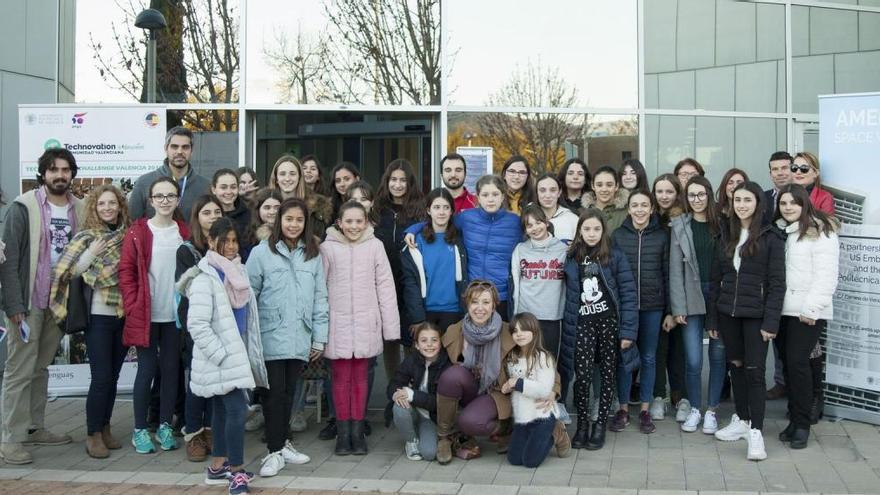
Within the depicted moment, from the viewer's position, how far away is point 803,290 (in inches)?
236

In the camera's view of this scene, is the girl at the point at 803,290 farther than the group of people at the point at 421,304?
Yes

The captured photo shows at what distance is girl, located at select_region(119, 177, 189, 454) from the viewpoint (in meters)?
5.93

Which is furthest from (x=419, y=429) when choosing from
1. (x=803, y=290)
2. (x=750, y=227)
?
(x=803, y=290)

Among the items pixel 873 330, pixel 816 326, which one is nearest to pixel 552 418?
pixel 816 326

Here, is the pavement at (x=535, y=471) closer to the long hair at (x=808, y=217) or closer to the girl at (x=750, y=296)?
the girl at (x=750, y=296)

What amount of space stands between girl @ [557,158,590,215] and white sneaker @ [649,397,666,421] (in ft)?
5.16

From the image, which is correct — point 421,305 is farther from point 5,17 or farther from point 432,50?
point 5,17

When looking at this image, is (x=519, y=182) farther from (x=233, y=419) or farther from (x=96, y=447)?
(x=96, y=447)

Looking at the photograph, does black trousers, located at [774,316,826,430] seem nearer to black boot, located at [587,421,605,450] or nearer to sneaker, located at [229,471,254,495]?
black boot, located at [587,421,605,450]

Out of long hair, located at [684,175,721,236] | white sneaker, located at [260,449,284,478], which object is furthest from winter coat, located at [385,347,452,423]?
long hair, located at [684,175,721,236]

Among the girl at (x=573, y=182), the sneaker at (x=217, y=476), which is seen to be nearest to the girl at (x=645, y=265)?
the girl at (x=573, y=182)

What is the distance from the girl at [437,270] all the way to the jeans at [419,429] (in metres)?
0.62

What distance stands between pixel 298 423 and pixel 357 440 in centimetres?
80

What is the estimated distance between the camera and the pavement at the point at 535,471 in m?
5.34
